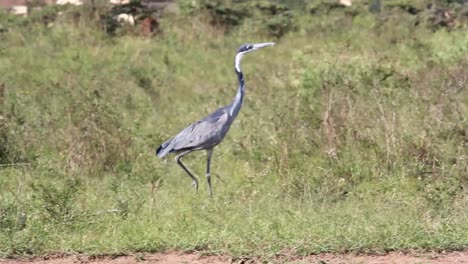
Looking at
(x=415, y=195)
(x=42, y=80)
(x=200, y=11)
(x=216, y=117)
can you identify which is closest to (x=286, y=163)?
(x=216, y=117)

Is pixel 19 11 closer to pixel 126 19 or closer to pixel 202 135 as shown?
pixel 126 19

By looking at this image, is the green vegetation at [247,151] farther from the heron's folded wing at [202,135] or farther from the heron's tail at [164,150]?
the heron's folded wing at [202,135]

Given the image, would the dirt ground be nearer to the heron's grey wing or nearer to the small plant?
the small plant

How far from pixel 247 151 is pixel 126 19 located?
32.1ft

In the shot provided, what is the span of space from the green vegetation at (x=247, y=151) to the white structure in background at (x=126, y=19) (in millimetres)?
2850

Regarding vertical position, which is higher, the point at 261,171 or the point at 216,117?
the point at 216,117

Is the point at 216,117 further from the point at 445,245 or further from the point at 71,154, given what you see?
the point at 445,245

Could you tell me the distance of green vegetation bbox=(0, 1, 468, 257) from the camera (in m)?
6.18

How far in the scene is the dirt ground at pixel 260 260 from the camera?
5750 mm

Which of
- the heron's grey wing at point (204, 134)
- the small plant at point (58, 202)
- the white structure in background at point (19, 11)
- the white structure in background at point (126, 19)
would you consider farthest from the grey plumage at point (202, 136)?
the white structure in background at point (19, 11)

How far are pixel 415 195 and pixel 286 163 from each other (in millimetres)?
1421

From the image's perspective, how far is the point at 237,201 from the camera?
24.1 feet

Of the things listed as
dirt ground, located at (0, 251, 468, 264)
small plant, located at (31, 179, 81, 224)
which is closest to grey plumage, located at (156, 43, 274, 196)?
small plant, located at (31, 179, 81, 224)

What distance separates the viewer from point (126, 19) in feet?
59.6
